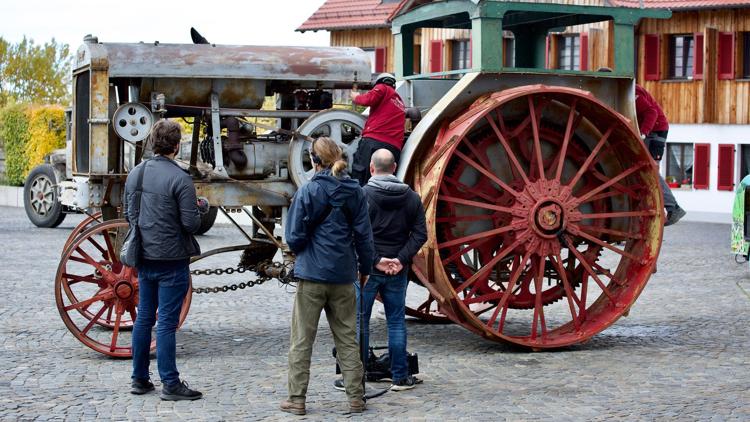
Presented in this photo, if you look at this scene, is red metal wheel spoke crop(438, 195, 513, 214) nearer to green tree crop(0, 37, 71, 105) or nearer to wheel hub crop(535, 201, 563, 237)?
wheel hub crop(535, 201, 563, 237)

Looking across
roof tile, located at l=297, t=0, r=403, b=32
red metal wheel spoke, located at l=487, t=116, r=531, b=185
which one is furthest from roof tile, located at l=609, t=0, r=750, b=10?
red metal wheel spoke, located at l=487, t=116, r=531, b=185

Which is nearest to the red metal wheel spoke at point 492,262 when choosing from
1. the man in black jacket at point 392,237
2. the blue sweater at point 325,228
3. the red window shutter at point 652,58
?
the man in black jacket at point 392,237

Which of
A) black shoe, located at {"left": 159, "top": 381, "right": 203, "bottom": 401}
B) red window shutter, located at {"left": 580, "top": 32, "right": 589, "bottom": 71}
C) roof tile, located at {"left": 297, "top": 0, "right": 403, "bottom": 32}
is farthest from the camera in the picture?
roof tile, located at {"left": 297, "top": 0, "right": 403, "bottom": 32}

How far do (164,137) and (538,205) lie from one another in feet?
10.2

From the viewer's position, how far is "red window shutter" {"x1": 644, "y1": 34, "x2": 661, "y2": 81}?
111 feet

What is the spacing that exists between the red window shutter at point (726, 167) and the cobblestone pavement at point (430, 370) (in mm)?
19600

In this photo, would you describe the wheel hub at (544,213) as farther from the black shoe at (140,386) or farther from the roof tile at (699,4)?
the roof tile at (699,4)

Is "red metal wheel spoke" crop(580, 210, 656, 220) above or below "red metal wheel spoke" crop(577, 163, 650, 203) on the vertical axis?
below

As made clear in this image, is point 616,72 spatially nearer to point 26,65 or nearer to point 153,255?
point 153,255

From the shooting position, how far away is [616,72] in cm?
1070

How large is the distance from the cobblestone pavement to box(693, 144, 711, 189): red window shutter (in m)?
19.9

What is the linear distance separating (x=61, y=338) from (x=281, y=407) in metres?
3.46

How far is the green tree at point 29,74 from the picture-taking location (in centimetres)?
5372

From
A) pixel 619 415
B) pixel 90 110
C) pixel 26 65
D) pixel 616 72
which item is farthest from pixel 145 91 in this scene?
pixel 26 65
